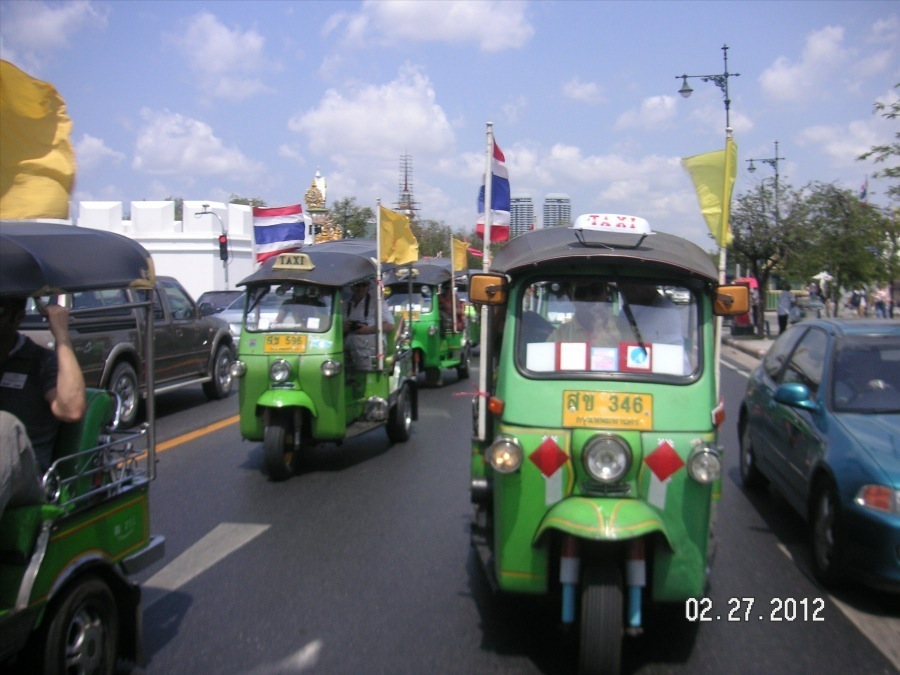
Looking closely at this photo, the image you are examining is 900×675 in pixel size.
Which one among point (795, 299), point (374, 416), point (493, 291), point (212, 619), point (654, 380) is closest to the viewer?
point (654, 380)

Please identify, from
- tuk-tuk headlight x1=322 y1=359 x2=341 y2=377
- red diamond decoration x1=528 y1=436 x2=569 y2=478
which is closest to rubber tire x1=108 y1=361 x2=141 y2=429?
tuk-tuk headlight x1=322 y1=359 x2=341 y2=377

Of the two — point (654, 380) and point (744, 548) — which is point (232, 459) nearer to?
point (744, 548)

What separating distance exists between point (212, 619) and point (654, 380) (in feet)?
9.33

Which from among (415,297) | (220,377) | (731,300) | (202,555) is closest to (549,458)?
(731,300)

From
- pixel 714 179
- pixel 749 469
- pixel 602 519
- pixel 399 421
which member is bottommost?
pixel 749 469

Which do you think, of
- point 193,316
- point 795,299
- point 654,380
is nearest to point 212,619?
point 654,380

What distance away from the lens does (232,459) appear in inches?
384

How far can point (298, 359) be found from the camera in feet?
29.4

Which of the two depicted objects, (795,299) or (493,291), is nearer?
(493,291)

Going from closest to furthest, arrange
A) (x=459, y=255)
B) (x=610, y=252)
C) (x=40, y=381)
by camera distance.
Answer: (x=40, y=381)
(x=610, y=252)
(x=459, y=255)

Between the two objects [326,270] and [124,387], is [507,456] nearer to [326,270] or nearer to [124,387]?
[326,270]

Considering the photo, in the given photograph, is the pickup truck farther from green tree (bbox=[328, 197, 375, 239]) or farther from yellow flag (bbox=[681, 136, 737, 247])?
green tree (bbox=[328, 197, 375, 239])

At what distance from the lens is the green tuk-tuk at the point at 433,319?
15.8 meters

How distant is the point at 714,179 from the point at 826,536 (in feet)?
8.00
